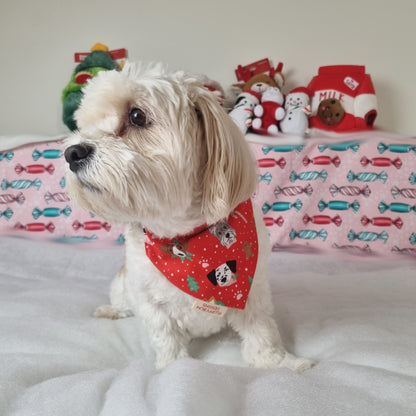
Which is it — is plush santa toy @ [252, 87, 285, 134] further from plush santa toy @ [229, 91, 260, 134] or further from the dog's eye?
the dog's eye

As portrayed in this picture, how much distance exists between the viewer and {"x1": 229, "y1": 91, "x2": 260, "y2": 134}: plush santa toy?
2068mm

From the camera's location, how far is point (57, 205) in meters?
2.18

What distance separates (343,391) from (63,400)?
59 cm

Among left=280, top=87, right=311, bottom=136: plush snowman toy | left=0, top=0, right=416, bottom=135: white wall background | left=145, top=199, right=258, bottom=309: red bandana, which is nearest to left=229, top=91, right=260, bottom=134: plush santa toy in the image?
left=280, top=87, right=311, bottom=136: plush snowman toy

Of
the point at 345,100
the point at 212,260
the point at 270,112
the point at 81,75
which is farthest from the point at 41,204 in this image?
the point at 345,100

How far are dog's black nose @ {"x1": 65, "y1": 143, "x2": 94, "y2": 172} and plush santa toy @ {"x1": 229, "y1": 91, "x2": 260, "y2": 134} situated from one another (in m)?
1.33

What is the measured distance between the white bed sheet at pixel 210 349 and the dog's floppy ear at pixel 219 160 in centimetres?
38

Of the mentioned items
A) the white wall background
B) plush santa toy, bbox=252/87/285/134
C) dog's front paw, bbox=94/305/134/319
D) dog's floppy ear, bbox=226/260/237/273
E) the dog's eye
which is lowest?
Result: dog's front paw, bbox=94/305/134/319

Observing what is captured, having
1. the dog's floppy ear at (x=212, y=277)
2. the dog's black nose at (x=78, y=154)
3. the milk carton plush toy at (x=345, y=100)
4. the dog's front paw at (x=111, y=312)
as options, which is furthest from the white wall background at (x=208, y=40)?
the dog's black nose at (x=78, y=154)

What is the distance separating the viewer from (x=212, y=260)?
106cm

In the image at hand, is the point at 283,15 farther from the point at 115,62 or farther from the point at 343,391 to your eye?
the point at 343,391

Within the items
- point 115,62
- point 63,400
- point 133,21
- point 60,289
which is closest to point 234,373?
point 63,400

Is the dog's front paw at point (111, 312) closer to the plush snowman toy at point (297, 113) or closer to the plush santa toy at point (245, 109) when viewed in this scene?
the plush santa toy at point (245, 109)

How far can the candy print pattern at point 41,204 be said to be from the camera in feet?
7.09
